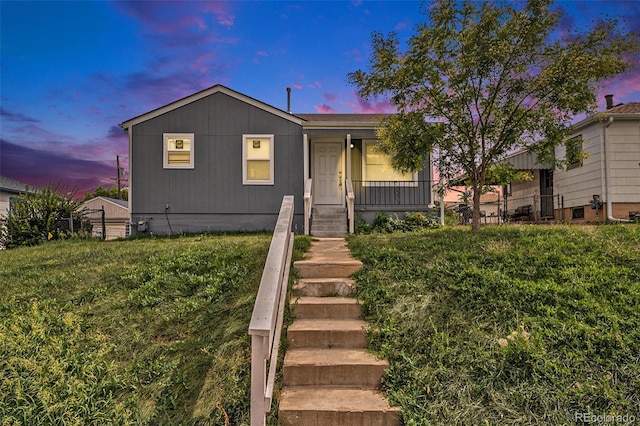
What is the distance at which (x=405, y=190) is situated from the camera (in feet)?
38.9

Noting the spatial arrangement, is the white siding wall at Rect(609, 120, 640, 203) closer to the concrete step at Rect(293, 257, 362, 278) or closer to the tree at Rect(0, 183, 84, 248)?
the concrete step at Rect(293, 257, 362, 278)

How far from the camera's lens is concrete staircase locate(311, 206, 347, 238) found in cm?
941

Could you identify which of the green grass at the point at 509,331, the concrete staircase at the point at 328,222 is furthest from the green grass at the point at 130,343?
the concrete staircase at the point at 328,222

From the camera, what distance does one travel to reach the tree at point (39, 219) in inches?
431

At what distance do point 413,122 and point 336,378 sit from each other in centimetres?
490

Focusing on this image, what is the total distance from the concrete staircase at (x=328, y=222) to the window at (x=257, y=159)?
5.96 feet

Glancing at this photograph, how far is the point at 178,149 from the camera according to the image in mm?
11422

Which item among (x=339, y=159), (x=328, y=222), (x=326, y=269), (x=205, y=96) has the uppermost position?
(x=205, y=96)

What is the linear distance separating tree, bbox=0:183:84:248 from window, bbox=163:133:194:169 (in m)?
3.70

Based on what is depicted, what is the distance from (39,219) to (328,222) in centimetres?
876

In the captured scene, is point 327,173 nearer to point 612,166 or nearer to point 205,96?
point 205,96

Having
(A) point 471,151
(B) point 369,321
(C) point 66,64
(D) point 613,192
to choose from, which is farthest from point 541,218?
(C) point 66,64

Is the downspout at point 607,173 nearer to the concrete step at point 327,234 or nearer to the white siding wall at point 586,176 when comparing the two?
the white siding wall at point 586,176

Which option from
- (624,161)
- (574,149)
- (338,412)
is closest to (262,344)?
(338,412)
